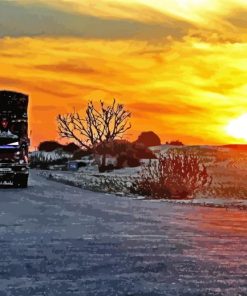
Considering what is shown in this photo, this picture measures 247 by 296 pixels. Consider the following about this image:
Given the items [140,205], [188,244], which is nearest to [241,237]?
[188,244]

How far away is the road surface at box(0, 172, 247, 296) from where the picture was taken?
10625 millimetres

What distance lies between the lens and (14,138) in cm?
4062

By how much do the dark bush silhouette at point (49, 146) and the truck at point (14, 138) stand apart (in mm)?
100945

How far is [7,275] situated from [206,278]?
101 inches

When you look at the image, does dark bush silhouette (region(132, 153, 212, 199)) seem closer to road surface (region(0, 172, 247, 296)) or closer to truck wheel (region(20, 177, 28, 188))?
truck wheel (region(20, 177, 28, 188))

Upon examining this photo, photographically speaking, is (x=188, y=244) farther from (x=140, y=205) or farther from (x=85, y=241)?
(x=140, y=205)

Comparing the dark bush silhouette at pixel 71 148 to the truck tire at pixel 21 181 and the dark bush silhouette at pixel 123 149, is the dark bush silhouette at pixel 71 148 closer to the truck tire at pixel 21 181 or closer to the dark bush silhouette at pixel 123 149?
the dark bush silhouette at pixel 123 149

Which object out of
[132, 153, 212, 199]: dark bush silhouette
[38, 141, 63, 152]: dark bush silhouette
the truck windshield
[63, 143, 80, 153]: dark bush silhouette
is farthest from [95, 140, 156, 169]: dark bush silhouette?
[132, 153, 212, 199]: dark bush silhouette

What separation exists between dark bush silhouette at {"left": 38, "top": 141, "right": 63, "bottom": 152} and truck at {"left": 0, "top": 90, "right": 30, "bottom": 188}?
331 feet

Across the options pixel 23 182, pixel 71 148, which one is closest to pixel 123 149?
pixel 71 148

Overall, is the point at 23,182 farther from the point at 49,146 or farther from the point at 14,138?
the point at 49,146

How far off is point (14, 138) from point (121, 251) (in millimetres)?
26645

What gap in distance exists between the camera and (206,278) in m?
11.4

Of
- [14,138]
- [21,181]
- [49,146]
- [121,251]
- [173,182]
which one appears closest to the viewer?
[121,251]
